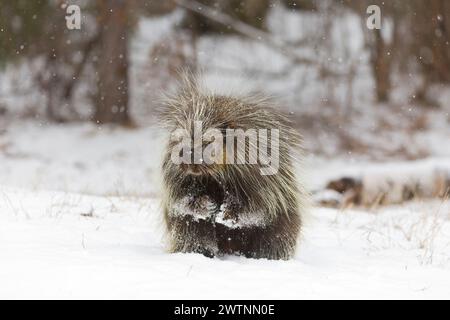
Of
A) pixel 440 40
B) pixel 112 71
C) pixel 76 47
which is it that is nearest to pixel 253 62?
pixel 112 71

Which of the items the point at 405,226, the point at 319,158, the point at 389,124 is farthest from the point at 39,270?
the point at 389,124

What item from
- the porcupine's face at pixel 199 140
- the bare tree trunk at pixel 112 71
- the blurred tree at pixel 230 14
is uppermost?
the blurred tree at pixel 230 14

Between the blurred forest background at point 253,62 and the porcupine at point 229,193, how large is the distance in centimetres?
1117

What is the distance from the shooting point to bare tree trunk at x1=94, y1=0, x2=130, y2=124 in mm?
17297

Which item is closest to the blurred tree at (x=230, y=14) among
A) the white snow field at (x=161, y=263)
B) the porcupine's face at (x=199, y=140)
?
the white snow field at (x=161, y=263)

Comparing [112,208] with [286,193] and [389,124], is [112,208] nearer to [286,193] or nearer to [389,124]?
[286,193]

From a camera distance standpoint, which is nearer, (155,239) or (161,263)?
(161,263)

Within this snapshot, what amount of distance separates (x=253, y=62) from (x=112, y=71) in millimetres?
5079

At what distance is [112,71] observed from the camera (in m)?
17.7

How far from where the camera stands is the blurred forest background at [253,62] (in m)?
17.5

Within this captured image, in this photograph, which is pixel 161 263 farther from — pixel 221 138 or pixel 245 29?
pixel 245 29

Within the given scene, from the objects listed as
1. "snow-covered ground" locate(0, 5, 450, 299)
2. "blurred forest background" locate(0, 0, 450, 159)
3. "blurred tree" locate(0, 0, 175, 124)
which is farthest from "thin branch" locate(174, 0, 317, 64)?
"snow-covered ground" locate(0, 5, 450, 299)

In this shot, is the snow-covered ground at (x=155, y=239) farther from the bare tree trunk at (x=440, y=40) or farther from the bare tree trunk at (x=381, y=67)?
the bare tree trunk at (x=440, y=40)
